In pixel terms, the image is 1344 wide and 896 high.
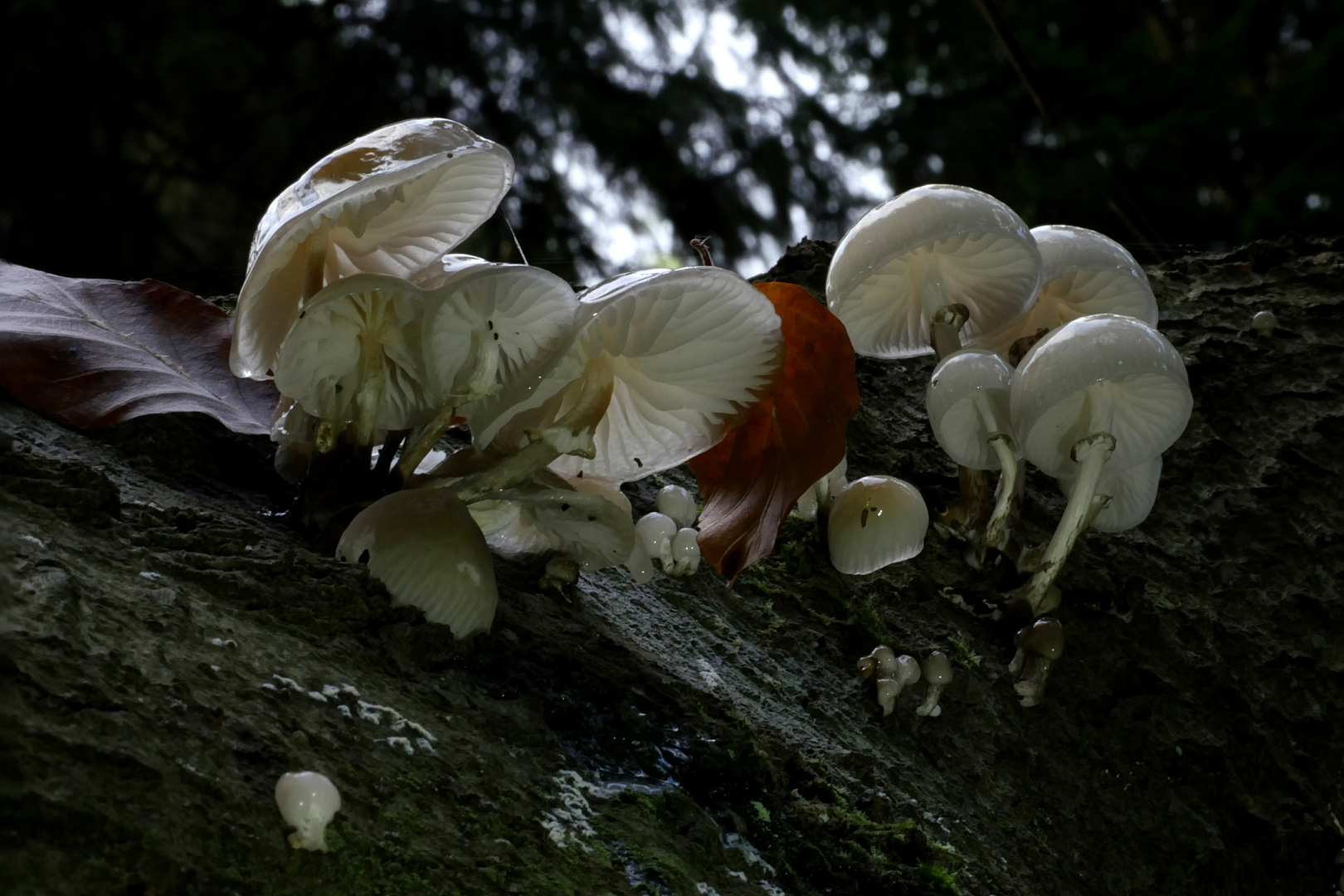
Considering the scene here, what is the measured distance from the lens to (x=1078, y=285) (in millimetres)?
1574

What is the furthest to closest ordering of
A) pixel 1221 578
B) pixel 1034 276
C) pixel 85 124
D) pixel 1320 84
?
1. pixel 1320 84
2. pixel 85 124
3. pixel 1221 578
4. pixel 1034 276

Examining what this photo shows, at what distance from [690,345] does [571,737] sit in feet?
1.36

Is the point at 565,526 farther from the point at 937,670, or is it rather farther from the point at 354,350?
the point at 937,670

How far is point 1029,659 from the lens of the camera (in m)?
1.48

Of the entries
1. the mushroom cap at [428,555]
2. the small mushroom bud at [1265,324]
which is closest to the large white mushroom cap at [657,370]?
the mushroom cap at [428,555]

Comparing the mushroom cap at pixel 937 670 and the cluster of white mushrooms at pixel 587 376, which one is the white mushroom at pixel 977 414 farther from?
the mushroom cap at pixel 937 670

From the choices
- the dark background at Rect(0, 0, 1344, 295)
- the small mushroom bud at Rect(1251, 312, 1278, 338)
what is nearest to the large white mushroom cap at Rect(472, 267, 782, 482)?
the small mushroom bud at Rect(1251, 312, 1278, 338)

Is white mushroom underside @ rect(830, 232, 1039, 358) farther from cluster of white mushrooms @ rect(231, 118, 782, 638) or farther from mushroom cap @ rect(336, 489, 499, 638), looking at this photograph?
mushroom cap @ rect(336, 489, 499, 638)

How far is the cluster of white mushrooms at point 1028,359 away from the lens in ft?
4.28

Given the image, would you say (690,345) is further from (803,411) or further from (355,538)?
(355,538)

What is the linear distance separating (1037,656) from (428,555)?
2.82 ft

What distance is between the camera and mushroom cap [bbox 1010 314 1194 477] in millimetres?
1268

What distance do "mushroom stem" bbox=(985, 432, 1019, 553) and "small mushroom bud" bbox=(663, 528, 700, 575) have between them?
0.41 metres

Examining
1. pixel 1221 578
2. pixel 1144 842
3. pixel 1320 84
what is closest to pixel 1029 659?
pixel 1144 842
